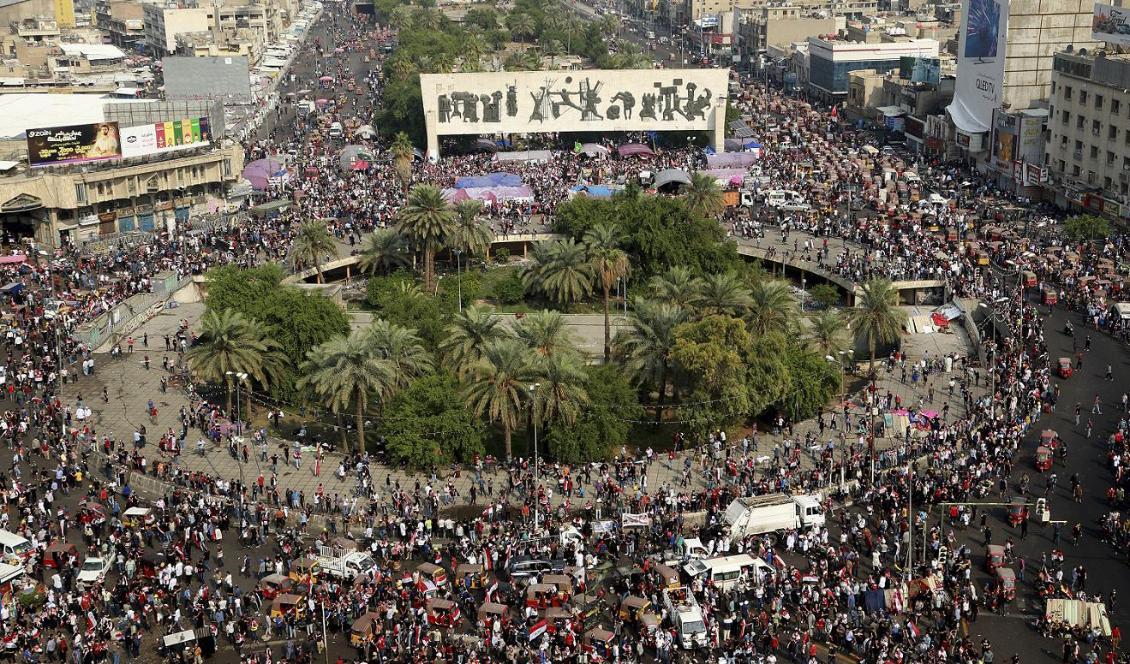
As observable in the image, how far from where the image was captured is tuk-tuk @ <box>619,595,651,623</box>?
128 feet

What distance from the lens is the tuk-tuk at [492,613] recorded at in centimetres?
3903

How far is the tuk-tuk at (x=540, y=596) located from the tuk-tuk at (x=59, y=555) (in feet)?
50.6

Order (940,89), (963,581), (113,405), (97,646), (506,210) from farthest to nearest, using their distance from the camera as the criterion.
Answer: (940,89), (506,210), (113,405), (963,581), (97,646)

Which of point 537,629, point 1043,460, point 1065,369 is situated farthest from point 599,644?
point 1065,369

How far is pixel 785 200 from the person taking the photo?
90.1 metres

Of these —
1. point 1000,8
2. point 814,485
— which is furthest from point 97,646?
point 1000,8

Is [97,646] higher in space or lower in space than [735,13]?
lower

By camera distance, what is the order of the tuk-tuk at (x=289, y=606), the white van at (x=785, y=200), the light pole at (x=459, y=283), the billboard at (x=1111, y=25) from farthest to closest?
the billboard at (x=1111, y=25)
the white van at (x=785, y=200)
the light pole at (x=459, y=283)
the tuk-tuk at (x=289, y=606)

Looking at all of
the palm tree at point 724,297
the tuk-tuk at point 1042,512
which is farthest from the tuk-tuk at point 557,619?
the palm tree at point 724,297

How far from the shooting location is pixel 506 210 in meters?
89.2

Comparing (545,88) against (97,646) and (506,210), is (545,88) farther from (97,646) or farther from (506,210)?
(97,646)

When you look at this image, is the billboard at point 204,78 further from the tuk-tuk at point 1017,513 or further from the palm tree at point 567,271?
the tuk-tuk at point 1017,513

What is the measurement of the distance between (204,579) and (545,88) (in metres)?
70.2

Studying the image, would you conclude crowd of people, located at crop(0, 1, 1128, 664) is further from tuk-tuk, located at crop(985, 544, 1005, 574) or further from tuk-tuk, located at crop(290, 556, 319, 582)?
tuk-tuk, located at crop(985, 544, 1005, 574)
